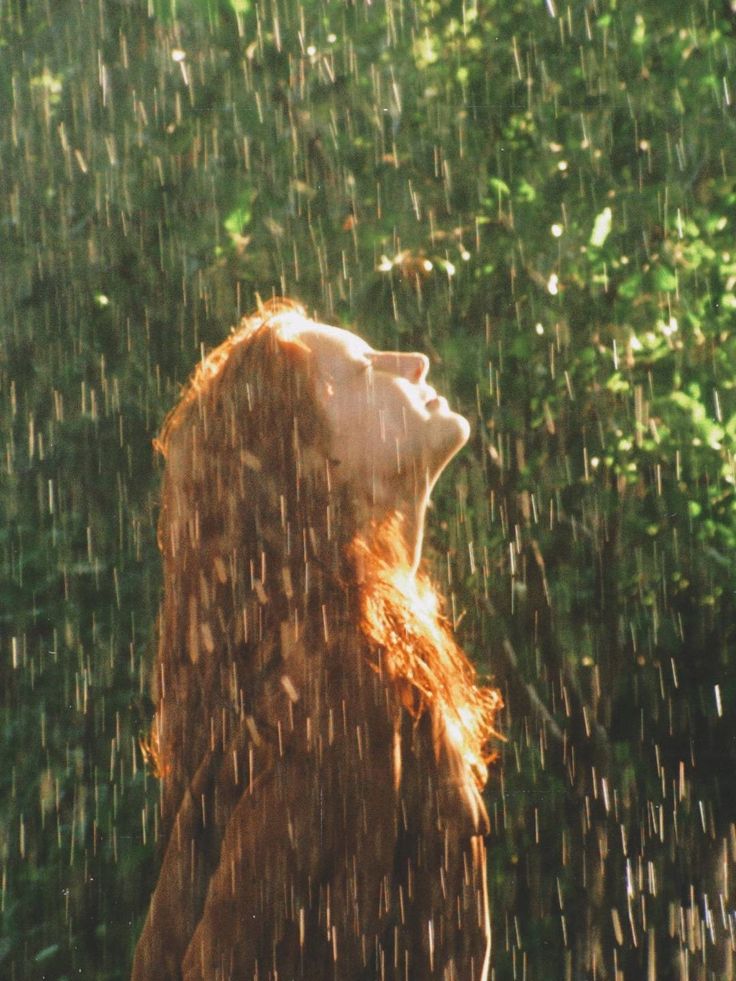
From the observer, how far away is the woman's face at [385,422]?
2070 mm

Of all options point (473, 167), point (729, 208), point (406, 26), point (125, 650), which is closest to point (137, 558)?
point (125, 650)

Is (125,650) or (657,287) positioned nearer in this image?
(657,287)

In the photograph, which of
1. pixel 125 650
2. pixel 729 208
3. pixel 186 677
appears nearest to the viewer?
pixel 186 677

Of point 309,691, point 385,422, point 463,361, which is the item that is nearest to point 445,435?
point 385,422

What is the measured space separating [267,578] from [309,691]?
12.6 inches

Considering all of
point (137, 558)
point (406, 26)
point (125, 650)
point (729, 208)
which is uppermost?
point (406, 26)

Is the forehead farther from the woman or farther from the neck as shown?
the neck

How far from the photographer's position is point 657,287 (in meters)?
3.30

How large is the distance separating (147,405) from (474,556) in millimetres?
1030

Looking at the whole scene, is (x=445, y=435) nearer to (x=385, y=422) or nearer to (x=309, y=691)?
(x=385, y=422)

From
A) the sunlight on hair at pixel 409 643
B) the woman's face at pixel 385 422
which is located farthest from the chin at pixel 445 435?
the sunlight on hair at pixel 409 643

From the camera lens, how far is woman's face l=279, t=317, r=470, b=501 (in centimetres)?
207

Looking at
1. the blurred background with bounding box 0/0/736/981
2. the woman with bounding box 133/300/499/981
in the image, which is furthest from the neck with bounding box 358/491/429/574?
the blurred background with bounding box 0/0/736/981

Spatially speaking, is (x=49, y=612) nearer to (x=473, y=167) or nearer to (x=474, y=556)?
(x=474, y=556)
